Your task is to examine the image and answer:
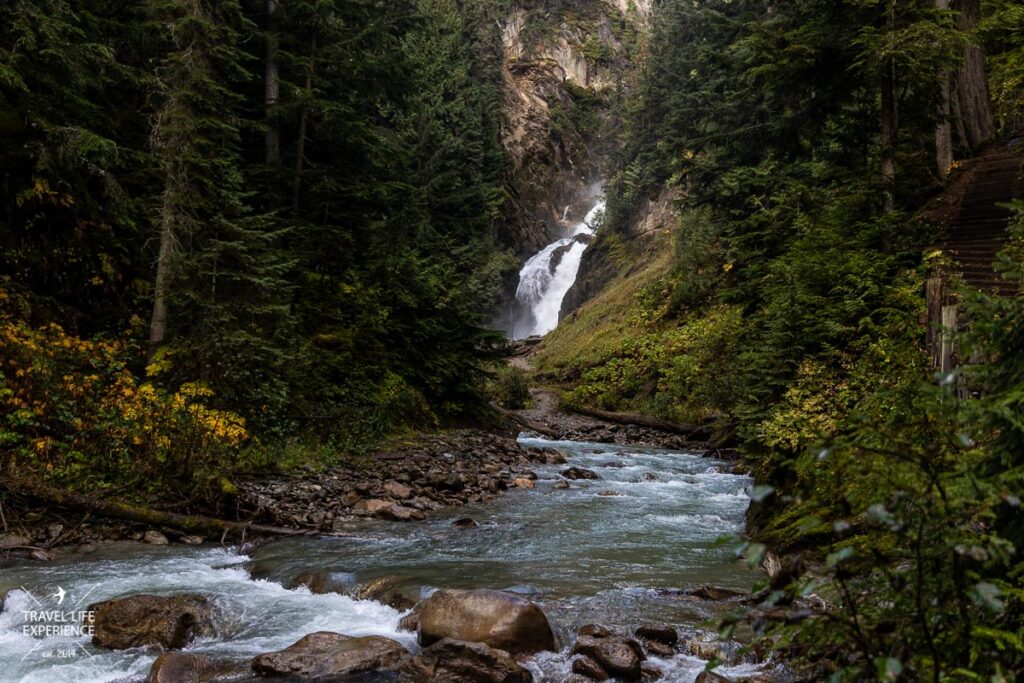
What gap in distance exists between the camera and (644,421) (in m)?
22.3

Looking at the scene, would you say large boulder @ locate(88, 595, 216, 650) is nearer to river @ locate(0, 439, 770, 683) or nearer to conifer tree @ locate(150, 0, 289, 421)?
river @ locate(0, 439, 770, 683)

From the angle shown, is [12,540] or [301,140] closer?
[12,540]

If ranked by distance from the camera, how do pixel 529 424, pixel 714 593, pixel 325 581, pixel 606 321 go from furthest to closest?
pixel 606 321 → pixel 529 424 → pixel 325 581 → pixel 714 593

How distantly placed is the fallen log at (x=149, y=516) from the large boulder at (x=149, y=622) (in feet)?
7.88

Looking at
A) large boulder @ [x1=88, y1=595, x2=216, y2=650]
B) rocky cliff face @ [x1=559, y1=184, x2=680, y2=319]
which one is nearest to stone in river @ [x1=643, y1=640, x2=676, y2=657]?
large boulder @ [x1=88, y1=595, x2=216, y2=650]

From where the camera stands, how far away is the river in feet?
17.8

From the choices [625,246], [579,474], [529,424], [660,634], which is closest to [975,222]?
[579,474]

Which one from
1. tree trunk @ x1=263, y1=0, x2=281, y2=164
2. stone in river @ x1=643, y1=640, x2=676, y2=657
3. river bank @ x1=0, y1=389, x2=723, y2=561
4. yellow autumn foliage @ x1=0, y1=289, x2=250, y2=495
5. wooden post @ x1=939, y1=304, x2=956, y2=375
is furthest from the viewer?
tree trunk @ x1=263, y1=0, x2=281, y2=164

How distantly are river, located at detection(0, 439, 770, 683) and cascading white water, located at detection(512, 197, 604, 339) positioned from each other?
3688cm

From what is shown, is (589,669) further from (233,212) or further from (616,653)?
(233,212)

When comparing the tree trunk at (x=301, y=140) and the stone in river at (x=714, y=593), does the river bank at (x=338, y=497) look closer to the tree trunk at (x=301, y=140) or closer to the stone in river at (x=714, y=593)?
the stone in river at (x=714, y=593)

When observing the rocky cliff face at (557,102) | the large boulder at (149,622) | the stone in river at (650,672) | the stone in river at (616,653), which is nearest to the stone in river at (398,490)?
the large boulder at (149,622)

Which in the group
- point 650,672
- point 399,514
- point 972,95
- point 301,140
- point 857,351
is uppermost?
point 972,95

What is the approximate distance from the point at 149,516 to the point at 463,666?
5.37 m
